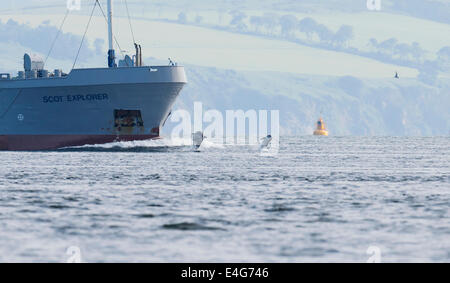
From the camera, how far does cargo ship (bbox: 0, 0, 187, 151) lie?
7306cm

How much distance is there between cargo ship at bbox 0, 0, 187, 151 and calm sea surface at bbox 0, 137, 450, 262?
1019 inches

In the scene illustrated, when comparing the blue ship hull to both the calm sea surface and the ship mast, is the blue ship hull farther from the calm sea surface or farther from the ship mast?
the calm sea surface

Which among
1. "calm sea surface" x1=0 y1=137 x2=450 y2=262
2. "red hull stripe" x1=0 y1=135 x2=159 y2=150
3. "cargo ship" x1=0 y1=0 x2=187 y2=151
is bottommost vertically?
"calm sea surface" x1=0 y1=137 x2=450 y2=262

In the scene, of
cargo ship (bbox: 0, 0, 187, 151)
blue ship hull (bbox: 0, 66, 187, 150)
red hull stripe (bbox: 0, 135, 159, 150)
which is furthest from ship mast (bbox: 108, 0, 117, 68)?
red hull stripe (bbox: 0, 135, 159, 150)

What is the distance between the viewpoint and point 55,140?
7488 cm

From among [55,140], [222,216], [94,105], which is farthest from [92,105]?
[222,216]

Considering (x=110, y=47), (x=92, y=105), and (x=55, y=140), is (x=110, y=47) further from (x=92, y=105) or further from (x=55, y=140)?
(x=55, y=140)

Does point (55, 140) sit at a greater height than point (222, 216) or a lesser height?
greater

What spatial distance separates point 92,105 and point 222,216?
48.3 metres

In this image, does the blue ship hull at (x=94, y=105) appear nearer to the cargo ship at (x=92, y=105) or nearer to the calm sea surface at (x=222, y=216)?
the cargo ship at (x=92, y=105)

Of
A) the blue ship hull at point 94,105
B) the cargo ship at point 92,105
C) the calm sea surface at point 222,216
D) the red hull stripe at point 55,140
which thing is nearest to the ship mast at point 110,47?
the cargo ship at point 92,105

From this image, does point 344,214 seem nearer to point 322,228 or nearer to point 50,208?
point 322,228
